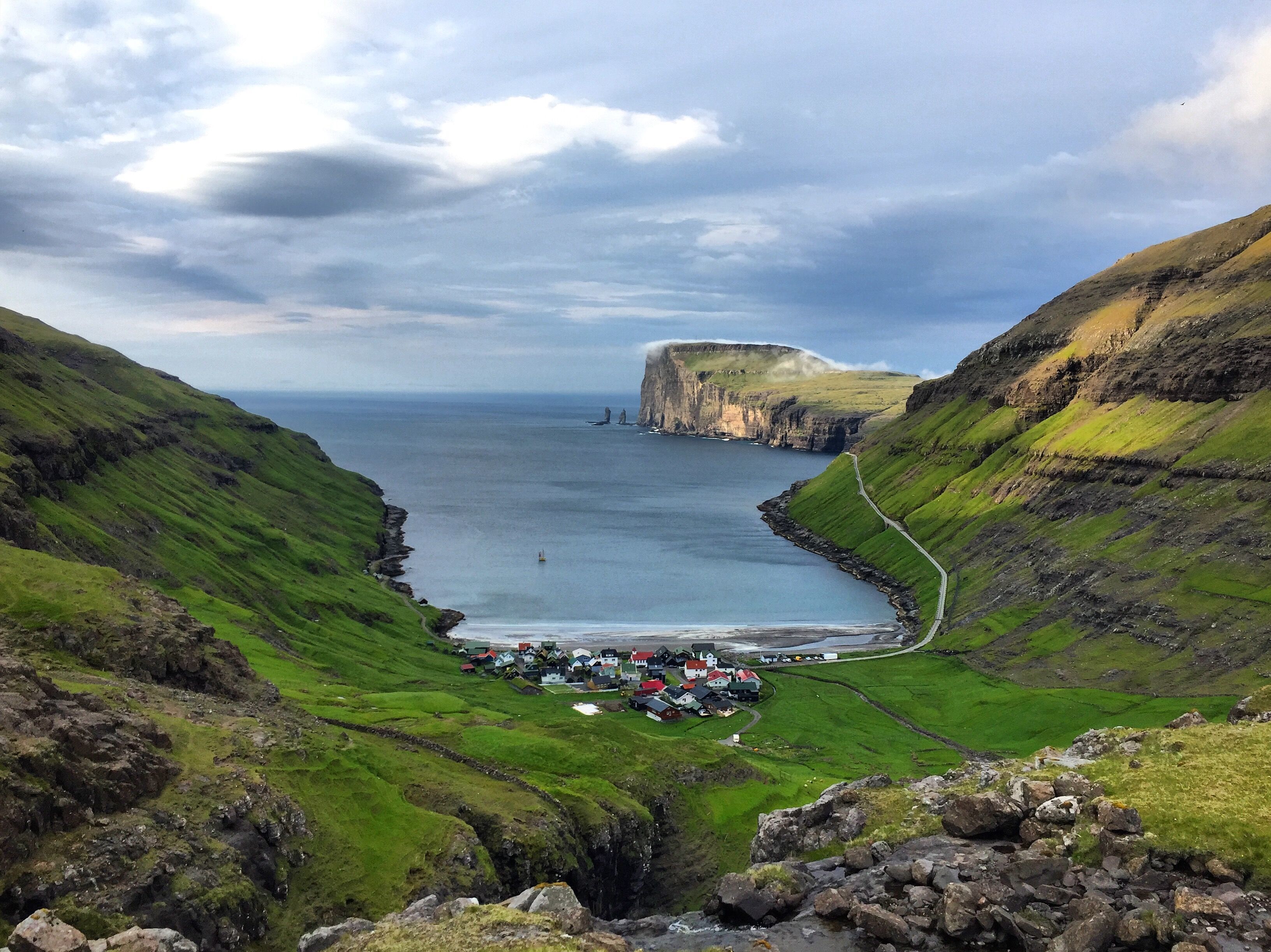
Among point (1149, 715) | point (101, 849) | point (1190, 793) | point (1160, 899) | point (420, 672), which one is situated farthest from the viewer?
point (420, 672)

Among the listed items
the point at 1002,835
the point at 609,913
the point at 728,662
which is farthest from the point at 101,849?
the point at 728,662

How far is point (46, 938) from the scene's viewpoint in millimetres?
22781

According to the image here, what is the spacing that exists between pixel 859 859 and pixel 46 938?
25242mm

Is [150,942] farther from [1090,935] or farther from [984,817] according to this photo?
[984,817]

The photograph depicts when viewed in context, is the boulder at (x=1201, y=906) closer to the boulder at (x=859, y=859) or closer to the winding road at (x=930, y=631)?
the boulder at (x=859, y=859)

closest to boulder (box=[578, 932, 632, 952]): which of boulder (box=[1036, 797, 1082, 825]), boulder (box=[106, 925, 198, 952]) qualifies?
boulder (box=[106, 925, 198, 952])

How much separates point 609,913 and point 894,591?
14229cm

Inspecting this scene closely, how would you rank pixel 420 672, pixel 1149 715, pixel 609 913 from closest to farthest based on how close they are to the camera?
1. pixel 609 913
2. pixel 1149 715
3. pixel 420 672

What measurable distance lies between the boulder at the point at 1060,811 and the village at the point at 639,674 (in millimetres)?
72316

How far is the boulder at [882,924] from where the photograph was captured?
2492cm

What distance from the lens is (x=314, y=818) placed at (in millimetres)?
40844

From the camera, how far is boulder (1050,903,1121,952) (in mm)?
22328

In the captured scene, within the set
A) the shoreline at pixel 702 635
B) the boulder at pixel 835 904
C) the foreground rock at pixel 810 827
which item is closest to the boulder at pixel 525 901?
the boulder at pixel 835 904

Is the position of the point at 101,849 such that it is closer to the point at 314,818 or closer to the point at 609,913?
the point at 314,818
